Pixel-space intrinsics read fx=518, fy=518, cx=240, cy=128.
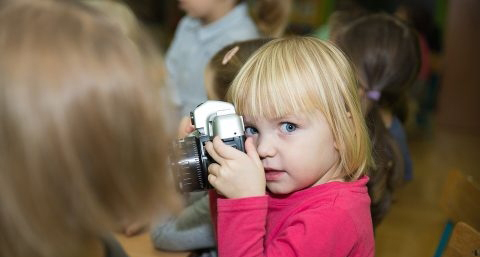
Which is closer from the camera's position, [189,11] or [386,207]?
[386,207]

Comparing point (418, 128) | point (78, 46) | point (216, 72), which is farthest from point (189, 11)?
point (418, 128)

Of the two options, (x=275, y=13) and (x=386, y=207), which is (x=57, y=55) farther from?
(x=275, y=13)

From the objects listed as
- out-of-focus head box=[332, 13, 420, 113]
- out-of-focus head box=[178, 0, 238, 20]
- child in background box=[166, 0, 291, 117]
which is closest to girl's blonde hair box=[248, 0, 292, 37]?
child in background box=[166, 0, 291, 117]

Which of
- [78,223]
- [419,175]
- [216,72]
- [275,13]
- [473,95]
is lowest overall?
[419,175]

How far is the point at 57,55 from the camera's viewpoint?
546 millimetres

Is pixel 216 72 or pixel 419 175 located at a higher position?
pixel 216 72

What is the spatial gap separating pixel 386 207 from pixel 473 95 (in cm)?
255

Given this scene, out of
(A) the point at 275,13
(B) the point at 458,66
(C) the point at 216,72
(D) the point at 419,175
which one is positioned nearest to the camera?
(C) the point at 216,72

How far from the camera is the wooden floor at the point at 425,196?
2.07 metres

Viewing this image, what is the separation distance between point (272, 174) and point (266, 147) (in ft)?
0.18

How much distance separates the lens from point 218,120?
2.83ft

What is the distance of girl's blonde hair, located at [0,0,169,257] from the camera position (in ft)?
1.73

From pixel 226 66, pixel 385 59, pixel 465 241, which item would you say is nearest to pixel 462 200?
pixel 465 241

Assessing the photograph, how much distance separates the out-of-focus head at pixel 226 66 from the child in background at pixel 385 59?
0.42 m
